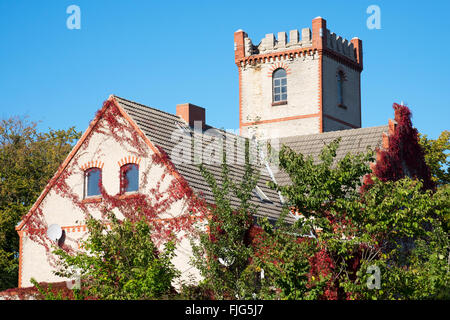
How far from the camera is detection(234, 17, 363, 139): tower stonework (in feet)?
145

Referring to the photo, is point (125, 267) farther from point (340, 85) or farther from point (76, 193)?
point (340, 85)

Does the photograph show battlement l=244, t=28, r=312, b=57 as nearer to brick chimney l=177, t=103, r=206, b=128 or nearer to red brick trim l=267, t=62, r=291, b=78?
red brick trim l=267, t=62, r=291, b=78

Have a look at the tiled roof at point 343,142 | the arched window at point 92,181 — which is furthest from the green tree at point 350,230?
the tiled roof at point 343,142

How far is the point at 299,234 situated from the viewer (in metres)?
17.8

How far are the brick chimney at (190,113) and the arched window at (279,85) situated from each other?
17.0 m

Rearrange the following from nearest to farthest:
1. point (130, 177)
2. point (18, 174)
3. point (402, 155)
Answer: point (130, 177) → point (402, 155) → point (18, 174)

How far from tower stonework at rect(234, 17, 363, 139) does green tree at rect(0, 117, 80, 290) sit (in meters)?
12.0

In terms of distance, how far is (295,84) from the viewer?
147ft

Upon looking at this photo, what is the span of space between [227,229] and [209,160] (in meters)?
8.14

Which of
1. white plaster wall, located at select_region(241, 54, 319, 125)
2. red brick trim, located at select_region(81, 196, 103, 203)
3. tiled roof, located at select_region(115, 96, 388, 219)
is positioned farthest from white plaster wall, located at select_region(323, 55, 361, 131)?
red brick trim, located at select_region(81, 196, 103, 203)

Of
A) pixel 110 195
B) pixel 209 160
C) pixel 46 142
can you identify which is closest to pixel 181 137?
pixel 209 160

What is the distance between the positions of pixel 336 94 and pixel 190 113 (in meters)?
19.6

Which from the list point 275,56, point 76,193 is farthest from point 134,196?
point 275,56

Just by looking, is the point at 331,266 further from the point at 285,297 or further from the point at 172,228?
the point at 172,228
